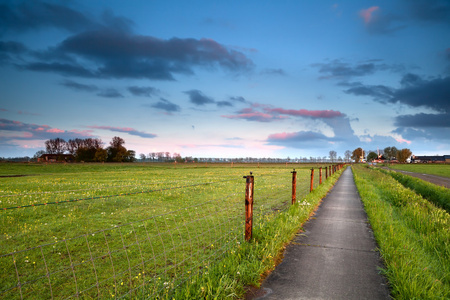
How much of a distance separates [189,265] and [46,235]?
207 inches

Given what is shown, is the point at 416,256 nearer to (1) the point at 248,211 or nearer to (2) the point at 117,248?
(1) the point at 248,211

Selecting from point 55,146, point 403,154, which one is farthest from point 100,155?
point 403,154

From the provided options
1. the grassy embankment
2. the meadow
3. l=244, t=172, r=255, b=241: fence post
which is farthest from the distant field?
l=244, t=172, r=255, b=241: fence post

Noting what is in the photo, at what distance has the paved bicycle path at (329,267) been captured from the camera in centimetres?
402

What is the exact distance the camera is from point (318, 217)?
923 centimetres

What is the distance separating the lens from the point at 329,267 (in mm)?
4934

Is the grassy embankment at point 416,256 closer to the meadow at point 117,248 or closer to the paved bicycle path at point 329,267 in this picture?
the paved bicycle path at point 329,267

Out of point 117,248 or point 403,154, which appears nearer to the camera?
point 117,248

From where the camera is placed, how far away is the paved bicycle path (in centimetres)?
402

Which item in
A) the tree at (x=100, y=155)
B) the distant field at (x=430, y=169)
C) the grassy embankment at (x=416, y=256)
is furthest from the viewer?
the tree at (x=100, y=155)

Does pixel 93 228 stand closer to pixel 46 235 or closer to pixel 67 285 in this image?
pixel 46 235

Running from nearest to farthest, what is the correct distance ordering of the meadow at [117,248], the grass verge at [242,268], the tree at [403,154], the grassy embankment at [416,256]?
1. the grass verge at [242,268]
2. the grassy embankment at [416,256]
3. the meadow at [117,248]
4. the tree at [403,154]

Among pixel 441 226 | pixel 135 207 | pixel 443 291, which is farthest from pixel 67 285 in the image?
pixel 441 226

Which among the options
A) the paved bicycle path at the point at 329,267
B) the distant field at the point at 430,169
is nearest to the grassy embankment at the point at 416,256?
the paved bicycle path at the point at 329,267
